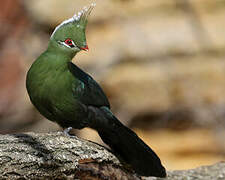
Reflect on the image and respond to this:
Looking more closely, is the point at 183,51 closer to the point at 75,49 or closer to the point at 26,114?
the point at 26,114

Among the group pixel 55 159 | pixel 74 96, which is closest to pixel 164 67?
pixel 74 96

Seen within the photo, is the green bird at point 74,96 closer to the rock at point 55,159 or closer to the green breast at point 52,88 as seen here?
the green breast at point 52,88

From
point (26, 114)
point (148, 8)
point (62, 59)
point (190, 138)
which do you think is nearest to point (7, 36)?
point (26, 114)

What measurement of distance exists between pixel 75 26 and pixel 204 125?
4.38 m

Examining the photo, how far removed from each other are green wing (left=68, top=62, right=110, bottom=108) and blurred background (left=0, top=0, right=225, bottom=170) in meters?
3.58

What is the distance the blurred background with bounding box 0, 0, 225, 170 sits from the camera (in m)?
7.13

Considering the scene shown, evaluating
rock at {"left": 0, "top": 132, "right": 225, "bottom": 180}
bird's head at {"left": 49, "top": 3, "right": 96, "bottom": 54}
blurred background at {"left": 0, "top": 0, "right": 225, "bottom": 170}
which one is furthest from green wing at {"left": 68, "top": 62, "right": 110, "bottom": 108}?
blurred background at {"left": 0, "top": 0, "right": 225, "bottom": 170}

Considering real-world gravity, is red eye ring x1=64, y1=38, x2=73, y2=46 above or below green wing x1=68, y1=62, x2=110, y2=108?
above

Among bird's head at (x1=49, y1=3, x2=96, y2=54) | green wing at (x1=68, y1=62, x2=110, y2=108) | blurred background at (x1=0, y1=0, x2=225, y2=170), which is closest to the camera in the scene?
bird's head at (x1=49, y1=3, x2=96, y2=54)

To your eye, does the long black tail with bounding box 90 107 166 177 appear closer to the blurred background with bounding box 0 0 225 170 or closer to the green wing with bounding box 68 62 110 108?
the green wing with bounding box 68 62 110 108

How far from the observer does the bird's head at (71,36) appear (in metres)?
3.27

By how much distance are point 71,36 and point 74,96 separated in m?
0.40

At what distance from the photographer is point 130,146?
11.5 feet

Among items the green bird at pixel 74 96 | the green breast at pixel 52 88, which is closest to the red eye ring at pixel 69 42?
the green bird at pixel 74 96
